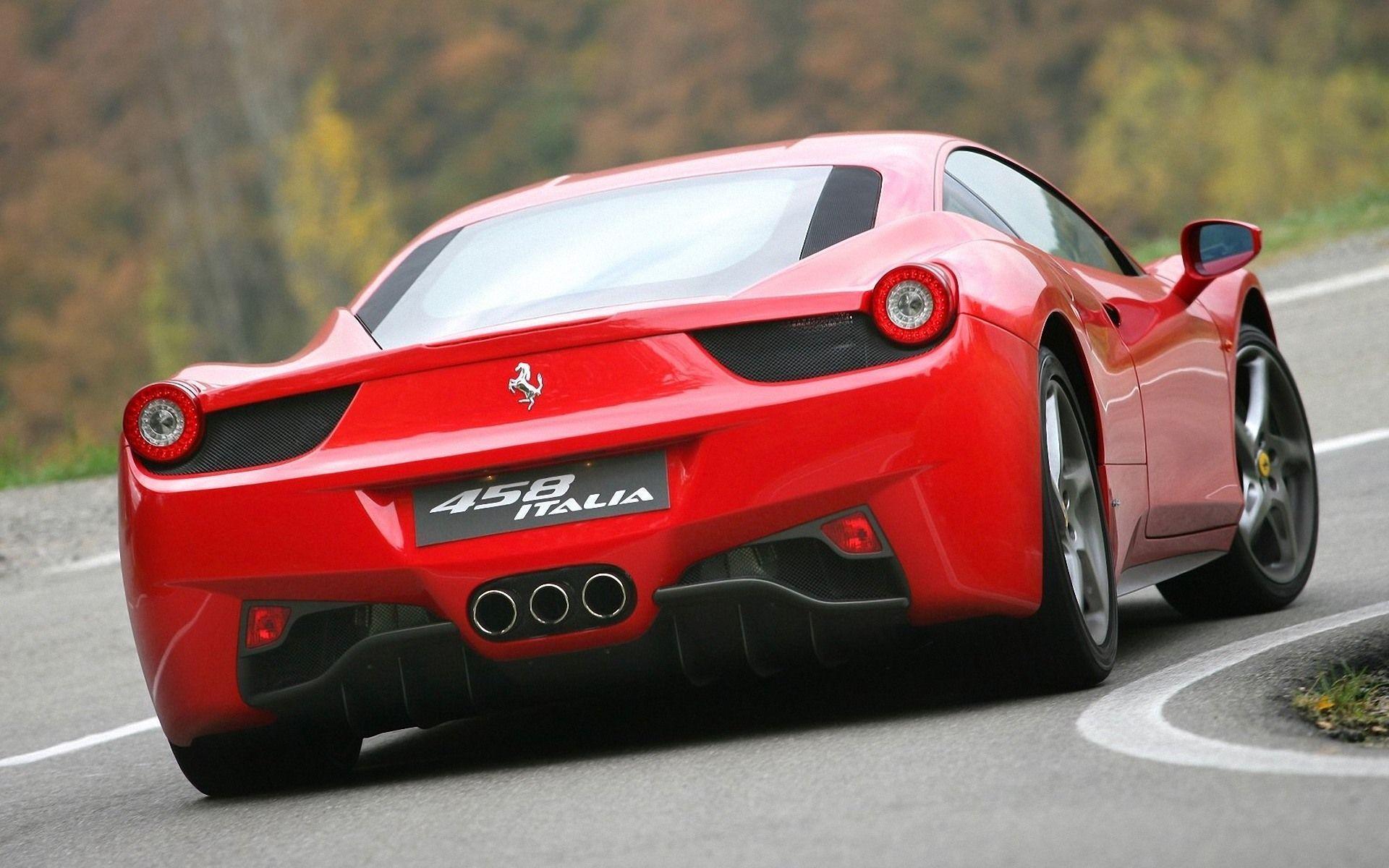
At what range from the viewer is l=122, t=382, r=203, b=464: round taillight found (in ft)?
14.3

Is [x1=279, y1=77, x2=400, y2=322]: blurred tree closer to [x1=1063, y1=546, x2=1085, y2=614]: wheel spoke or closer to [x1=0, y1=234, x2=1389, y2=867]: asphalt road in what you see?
[x1=0, y1=234, x2=1389, y2=867]: asphalt road

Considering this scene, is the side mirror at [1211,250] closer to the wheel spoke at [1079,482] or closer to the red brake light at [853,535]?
the wheel spoke at [1079,482]

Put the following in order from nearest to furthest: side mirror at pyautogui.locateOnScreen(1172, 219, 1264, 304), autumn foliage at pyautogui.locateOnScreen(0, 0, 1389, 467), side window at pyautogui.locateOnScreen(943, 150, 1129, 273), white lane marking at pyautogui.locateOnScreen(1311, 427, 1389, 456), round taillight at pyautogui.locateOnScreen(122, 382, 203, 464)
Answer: round taillight at pyautogui.locateOnScreen(122, 382, 203, 464)
side window at pyautogui.locateOnScreen(943, 150, 1129, 273)
side mirror at pyautogui.locateOnScreen(1172, 219, 1264, 304)
white lane marking at pyautogui.locateOnScreen(1311, 427, 1389, 456)
autumn foliage at pyautogui.locateOnScreen(0, 0, 1389, 467)

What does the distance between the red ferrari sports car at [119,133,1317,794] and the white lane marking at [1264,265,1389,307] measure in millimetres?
10899

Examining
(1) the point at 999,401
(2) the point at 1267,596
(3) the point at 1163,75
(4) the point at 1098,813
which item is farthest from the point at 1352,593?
(3) the point at 1163,75

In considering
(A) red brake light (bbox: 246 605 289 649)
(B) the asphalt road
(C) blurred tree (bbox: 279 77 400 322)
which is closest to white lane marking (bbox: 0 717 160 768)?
(B) the asphalt road

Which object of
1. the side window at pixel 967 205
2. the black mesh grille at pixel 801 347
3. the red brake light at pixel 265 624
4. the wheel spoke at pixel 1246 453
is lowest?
the wheel spoke at pixel 1246 453

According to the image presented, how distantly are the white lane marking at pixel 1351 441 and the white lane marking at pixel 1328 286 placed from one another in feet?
15.7

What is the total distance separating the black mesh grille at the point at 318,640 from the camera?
4.23m

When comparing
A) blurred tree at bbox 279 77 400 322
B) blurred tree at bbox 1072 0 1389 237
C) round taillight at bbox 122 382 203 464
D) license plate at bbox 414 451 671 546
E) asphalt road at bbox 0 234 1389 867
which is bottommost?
asphalt road at bbox 0 234 1389 867

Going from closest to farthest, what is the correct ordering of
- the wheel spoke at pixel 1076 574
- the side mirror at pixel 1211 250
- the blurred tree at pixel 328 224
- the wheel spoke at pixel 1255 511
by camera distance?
the wheel spoke at pixel 1076 574 < the side mirror at pixel 1211 250 < the wheel spoke at pixel 1255 511 < the blurred tree at pixel 328 224

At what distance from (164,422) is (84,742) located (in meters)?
1.89

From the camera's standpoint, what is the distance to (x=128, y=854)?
401 centimetres

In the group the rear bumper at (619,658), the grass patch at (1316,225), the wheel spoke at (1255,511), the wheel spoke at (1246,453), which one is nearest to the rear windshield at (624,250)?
the rear bumper at (619,658)
